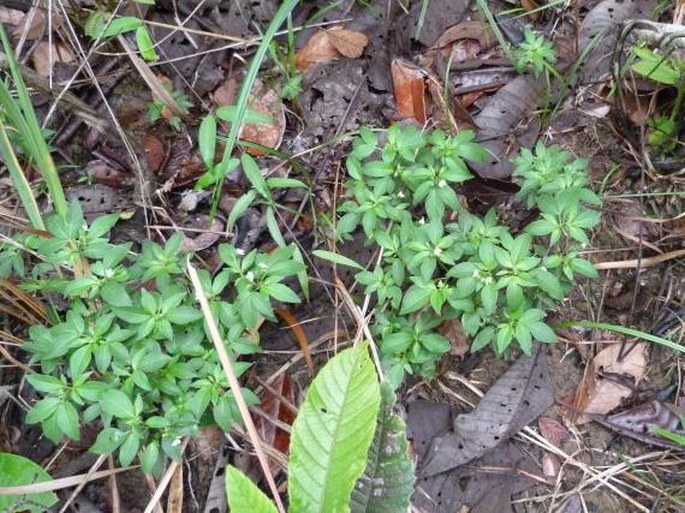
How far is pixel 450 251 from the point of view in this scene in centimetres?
211

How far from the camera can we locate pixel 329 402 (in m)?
1.50

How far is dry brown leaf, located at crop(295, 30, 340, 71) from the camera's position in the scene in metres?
2.79

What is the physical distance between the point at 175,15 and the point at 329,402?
1.87m

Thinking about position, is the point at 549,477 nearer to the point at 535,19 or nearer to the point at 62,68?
the point at 535,19

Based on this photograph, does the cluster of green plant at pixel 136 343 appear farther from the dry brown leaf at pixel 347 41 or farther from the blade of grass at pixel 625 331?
the dry brown leaf at pixel 347 41

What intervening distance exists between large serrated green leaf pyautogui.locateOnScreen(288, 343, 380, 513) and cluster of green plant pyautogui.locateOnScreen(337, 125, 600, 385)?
0.60 m

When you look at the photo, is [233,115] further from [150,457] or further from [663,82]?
[663,82]

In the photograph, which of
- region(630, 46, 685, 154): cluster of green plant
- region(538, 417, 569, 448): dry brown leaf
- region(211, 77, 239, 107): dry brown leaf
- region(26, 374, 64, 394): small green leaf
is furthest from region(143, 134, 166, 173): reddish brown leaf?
region(630, 46, 685, 154): cluster of green plant

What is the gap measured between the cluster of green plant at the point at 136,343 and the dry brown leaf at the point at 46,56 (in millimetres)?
901

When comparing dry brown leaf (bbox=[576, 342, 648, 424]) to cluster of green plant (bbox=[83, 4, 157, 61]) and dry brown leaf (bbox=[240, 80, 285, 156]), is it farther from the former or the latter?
cluster of green plant (bbox=[83, 4, 157, 61])

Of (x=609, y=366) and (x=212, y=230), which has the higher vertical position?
(x=212, y=230)

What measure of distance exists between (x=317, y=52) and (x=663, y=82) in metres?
1.29

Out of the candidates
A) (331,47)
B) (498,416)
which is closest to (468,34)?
(331,47)

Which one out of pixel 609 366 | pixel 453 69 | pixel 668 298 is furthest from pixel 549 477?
pixel 453 69
